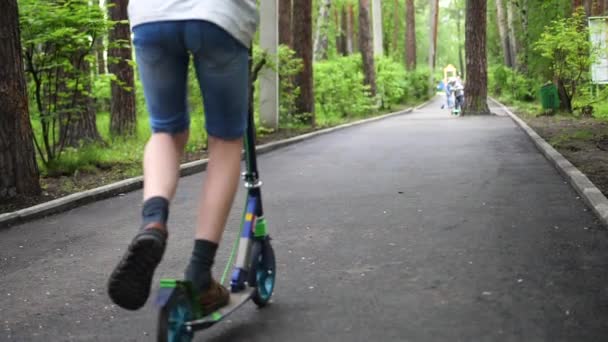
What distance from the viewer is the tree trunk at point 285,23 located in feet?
70.5

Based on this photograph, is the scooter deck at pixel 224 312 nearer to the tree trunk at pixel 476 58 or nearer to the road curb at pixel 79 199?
the road curb at pixel 79 199

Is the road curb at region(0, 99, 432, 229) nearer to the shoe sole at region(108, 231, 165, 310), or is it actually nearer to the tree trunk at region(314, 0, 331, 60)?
the shoe sole at region(108, 231, 165, 310)

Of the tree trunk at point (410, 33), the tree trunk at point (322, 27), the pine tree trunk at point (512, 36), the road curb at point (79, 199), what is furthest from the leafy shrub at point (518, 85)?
the road curb at point (79, 199)

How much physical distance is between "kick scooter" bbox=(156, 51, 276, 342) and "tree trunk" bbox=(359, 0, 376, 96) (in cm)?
2741

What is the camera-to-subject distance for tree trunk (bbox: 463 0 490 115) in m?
26.5

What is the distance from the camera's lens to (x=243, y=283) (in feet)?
11.4

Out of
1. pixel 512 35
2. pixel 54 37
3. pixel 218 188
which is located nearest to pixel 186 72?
pixel 218 188

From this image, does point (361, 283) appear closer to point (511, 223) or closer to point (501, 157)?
point (511, 223)

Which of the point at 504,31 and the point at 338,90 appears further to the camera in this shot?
the point at 504,31

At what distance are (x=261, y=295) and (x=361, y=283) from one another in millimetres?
754

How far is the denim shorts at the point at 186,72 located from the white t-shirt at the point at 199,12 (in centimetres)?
2

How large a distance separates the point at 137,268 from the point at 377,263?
2.40 metres

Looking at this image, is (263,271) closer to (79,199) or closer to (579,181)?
(79,199)

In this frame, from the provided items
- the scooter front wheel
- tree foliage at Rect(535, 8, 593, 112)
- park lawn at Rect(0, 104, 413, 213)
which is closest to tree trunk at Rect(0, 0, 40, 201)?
park lawn at Rect(0, 104, 413, 213)
